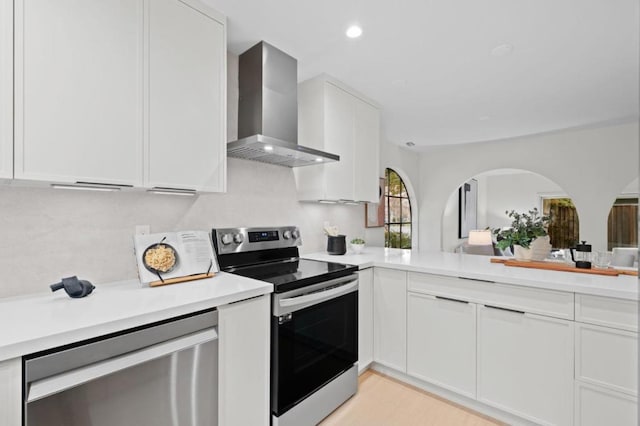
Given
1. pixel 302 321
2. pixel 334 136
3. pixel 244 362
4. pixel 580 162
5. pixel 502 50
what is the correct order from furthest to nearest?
pixel 580 162, pixel 334 136, pixel 502 50, pixel 302 321, pixel 244 362

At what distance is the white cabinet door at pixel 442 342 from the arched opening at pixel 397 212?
2649mm

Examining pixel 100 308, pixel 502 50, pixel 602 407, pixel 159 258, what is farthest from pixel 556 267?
pixel 100 308

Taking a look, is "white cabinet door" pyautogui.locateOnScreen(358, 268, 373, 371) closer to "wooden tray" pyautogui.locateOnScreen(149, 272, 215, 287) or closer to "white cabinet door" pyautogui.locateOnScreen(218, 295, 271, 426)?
"white cabinet door" pyautogui.locateOnScreen(218, 295, 271, 426)

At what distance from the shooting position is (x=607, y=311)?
1484 millimetres

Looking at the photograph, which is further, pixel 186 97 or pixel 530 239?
pixel 530 239

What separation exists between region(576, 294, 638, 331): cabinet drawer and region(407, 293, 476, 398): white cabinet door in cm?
52

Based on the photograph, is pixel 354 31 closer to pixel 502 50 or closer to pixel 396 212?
pixel 502 50

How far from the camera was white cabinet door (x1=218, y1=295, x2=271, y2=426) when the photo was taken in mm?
1323

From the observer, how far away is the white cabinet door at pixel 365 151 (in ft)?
8.99

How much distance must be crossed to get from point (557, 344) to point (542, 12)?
1803 mm

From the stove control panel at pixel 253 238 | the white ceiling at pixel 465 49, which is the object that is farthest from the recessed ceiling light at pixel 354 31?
the stove control panel at pixel 253 238

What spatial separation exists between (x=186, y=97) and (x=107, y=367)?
1230 mm

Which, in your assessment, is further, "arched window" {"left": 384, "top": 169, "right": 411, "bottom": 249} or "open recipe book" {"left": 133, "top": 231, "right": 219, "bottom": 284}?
"arched window" {"left": 384, "top": 169, "right": 411, "bottom": 249}

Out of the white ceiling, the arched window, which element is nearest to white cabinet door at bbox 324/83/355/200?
the white ceiling
